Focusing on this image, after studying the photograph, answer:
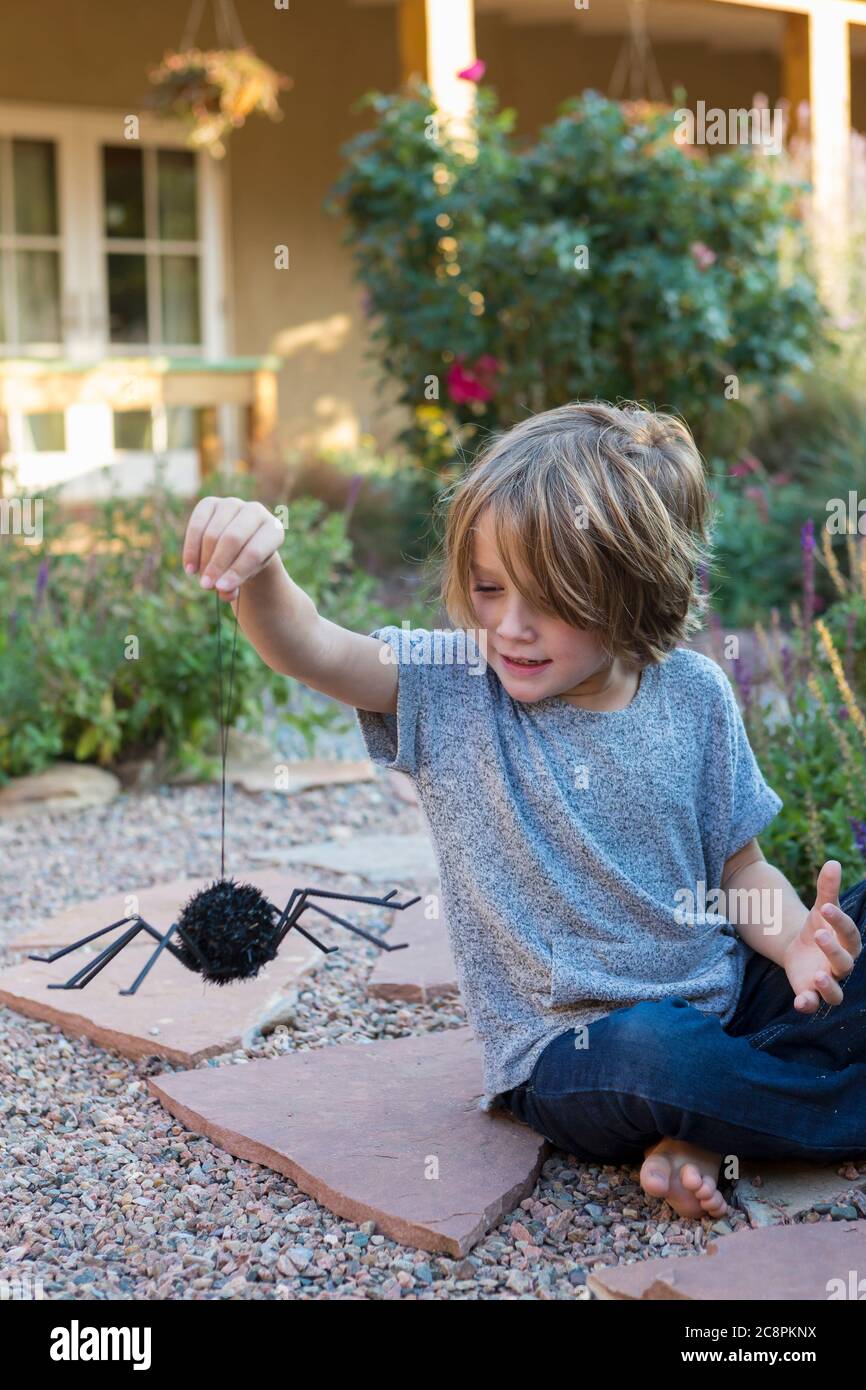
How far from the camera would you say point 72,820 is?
3822mm

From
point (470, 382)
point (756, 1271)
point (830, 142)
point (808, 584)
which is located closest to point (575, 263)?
point (470, 382)

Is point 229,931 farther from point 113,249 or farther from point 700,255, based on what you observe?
point 113,249

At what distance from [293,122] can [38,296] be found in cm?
212

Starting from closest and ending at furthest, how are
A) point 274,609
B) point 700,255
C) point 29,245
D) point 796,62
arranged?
point 274,609
point 700,255
point 796,62
point 29,245

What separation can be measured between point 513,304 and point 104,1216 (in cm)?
484

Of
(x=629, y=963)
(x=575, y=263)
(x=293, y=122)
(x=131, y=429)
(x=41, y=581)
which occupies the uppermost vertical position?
(x=293, y=122)

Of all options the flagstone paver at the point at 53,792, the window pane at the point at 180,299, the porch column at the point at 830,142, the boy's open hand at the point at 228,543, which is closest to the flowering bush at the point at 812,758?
the boy's open hand at the point at 228,543

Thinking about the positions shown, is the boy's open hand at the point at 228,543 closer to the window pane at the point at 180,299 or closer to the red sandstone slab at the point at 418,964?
the red sandstone slab at the point at 418,964

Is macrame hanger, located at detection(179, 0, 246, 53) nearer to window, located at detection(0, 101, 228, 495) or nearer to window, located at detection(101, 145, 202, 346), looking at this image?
window, located at detection(0, 101, 228, 495)

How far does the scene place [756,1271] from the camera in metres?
1.58

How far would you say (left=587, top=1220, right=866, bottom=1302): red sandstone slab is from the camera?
1546 millimetres

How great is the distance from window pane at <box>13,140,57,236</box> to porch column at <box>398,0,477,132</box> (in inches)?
108

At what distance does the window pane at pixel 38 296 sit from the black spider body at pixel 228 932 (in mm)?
7185
